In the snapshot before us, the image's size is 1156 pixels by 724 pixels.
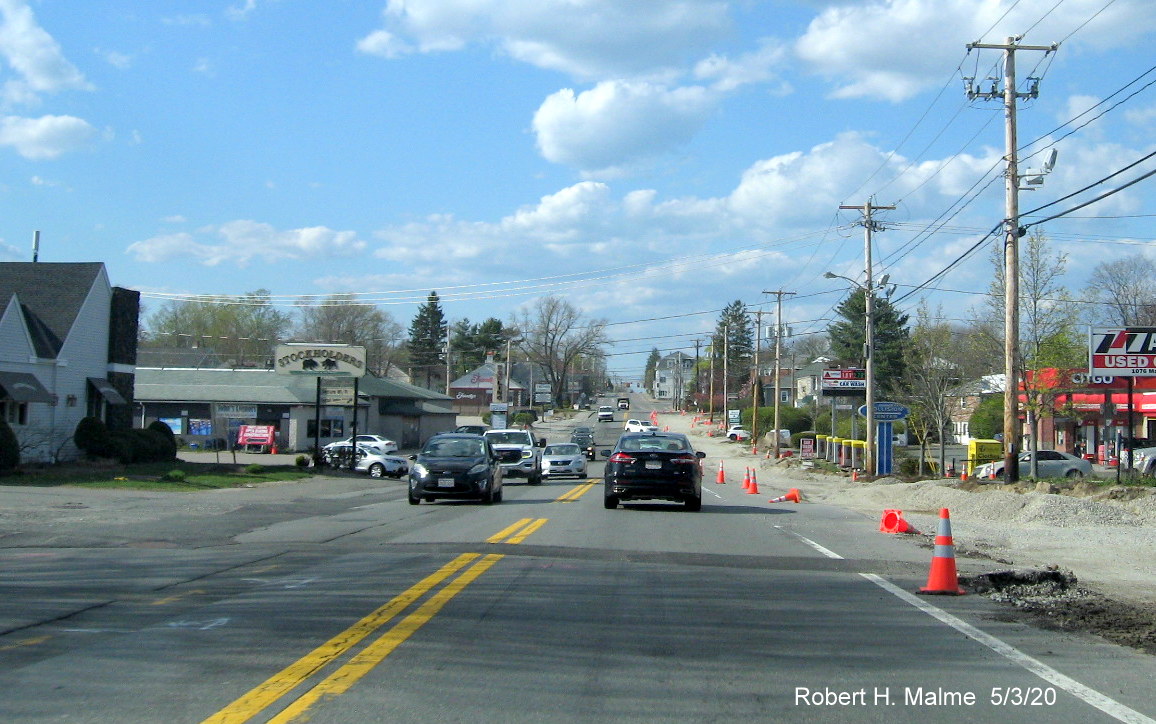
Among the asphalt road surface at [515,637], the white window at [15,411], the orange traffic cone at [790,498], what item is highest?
the white window at [15,411]

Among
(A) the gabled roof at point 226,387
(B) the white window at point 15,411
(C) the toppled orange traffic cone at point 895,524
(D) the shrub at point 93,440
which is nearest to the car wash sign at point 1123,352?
(C) the toppled orange traffic cone at point 895,524

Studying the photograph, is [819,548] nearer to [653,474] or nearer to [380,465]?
[653,474]

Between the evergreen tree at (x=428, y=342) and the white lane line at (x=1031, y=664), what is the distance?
380 feet

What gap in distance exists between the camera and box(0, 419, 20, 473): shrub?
27125 millimetres

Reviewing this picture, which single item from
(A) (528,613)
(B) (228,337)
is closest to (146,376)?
(B) (228,337)

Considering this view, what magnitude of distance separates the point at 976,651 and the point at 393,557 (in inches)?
285

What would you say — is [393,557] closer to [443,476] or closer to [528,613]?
[528,613]

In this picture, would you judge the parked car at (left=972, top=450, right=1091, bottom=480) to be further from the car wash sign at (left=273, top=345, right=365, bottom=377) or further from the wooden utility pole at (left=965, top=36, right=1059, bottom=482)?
the car wash sign at (left=273, top=345, right=365, bottom=377)

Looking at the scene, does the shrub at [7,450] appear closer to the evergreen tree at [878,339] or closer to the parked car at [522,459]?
the parked car at [522,459]

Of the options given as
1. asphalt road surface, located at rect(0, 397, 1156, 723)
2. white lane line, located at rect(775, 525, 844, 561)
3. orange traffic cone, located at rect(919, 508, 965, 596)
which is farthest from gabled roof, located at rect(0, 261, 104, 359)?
orange traffic cone, located at rect(919, 508, 965, 596)

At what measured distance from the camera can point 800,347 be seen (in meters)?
144

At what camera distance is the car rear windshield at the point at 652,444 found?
68.0 ft

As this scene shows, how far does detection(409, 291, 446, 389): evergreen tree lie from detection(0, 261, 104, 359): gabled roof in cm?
8553

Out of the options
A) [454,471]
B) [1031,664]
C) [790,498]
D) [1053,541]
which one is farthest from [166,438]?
[1031,664]
